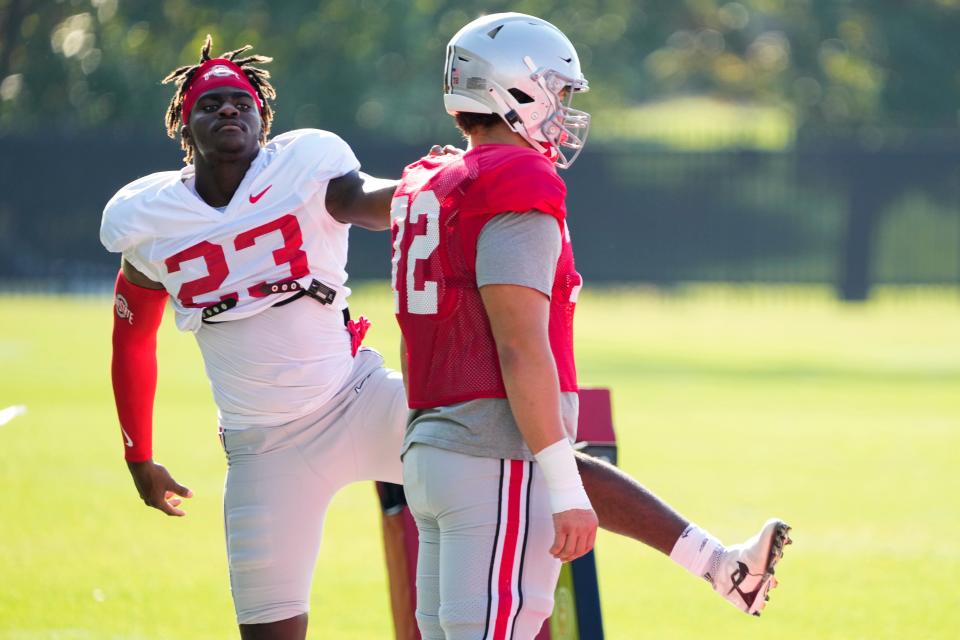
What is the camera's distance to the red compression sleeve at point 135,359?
500 centimetres

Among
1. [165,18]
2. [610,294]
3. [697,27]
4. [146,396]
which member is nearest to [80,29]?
[165,18]

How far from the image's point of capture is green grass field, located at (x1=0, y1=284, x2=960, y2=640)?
6.36 meters

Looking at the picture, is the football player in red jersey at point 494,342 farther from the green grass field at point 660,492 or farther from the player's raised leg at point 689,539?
the green grass field at point 660,492

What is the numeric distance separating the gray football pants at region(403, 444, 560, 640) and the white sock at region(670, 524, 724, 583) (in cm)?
54

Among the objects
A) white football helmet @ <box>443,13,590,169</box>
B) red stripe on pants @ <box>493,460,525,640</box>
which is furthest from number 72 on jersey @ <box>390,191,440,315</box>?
red stripe on pants @ <box>493,460,525,640</box>

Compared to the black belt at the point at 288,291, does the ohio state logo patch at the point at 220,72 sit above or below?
above

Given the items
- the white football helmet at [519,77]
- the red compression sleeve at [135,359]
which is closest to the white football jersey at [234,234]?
the red compression sleeve at [135,359]

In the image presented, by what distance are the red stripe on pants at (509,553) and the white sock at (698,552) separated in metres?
0.65

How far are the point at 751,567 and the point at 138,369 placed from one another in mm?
2006

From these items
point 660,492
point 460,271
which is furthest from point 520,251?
point 660,492

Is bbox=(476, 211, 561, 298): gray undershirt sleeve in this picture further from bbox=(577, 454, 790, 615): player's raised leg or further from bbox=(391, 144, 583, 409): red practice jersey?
bbox=(577, 454, 790, 615): player's raised leg

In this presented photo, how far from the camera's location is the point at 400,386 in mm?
5090

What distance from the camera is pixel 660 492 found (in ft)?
29.4

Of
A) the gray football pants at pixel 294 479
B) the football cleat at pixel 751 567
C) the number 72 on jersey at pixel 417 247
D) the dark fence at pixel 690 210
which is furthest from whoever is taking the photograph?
the dark fence at pixel 690 210
